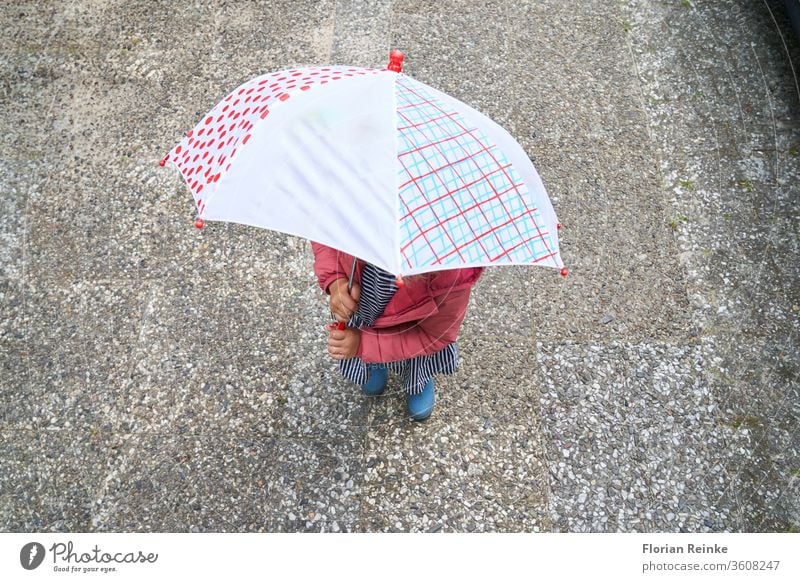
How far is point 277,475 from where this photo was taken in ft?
9.18

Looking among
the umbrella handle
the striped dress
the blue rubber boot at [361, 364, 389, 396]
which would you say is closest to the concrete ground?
the blue rubber boot at [361, 364, 389, 396]

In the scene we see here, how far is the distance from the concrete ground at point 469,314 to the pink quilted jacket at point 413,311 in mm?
672

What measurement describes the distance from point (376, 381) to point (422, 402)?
0.23 metres

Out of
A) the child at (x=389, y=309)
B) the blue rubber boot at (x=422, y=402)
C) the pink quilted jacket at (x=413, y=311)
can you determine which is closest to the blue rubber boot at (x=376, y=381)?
the blue rubber boot at (x=422, y=402)

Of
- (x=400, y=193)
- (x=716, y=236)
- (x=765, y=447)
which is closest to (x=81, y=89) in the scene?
(x=400, y=193)

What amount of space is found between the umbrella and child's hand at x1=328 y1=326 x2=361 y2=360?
0.62 meters

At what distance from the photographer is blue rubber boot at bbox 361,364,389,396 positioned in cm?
285

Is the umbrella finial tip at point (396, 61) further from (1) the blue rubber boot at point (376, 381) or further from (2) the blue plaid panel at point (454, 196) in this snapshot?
(1) the blue rubber boot at point (376, 381)

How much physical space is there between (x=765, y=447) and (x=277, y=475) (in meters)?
2.15

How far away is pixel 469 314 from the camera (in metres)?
3.26

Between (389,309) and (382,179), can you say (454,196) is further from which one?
(389,309)

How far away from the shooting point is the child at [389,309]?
Answer: 2.13 m

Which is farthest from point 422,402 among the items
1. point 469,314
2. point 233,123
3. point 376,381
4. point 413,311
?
point 233,123

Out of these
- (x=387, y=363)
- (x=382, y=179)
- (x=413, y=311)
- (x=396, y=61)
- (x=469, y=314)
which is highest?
(x=396, y=61)
